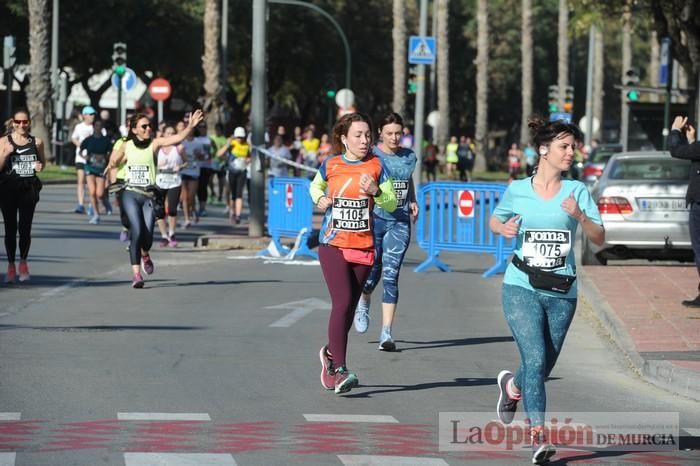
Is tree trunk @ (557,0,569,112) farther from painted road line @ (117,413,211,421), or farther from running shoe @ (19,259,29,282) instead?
painted road line @ (117,413,211,421)

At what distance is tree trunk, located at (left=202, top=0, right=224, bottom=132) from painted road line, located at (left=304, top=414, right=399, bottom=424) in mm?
34881

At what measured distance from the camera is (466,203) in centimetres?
1938

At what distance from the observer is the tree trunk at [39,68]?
40688mm

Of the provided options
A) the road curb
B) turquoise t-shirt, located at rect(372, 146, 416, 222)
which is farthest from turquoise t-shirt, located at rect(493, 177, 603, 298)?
turquoise t-shirt, located at rect(372, 146, 416, 222)

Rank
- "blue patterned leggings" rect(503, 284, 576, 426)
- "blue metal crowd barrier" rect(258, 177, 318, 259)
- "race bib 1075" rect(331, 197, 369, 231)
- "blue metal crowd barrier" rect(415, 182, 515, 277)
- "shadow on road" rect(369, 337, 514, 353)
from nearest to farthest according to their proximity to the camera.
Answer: "blue patterned leggings" rect(503, 284, 576, 426) → "race bib 1075" rect(331, 197, 369, 231) → "shadow on road" rect(369, 337, 514, 353) → "blue metal crowd barrier" rect(415, 182, 515, 277) → "blue metal crowd barrier" rect(258, 177, 318, 259)

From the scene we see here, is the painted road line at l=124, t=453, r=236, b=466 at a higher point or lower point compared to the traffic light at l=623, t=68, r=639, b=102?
lower

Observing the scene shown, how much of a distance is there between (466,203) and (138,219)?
4.83 m

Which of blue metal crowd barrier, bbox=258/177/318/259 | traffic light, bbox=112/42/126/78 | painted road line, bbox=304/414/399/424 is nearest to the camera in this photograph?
painted road line, bbox=304/414/399/424

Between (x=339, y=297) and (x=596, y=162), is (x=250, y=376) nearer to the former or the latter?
(x=339, y=297)

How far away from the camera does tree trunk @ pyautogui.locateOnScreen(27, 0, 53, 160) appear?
40688mm

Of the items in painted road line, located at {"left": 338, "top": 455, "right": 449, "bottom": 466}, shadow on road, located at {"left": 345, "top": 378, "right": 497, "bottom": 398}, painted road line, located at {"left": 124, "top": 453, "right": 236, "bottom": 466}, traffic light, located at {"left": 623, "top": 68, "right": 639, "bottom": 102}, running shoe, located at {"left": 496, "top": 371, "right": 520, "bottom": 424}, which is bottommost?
shadow on road, located at {"left": 345, "top": 378, "right": 497, "bottom": 398}

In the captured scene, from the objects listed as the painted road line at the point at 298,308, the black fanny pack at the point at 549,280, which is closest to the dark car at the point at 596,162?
the painted road line at the point at 298,308

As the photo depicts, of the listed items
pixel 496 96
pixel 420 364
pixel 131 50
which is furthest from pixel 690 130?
pixel 496 96

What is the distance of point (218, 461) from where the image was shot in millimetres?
7324
